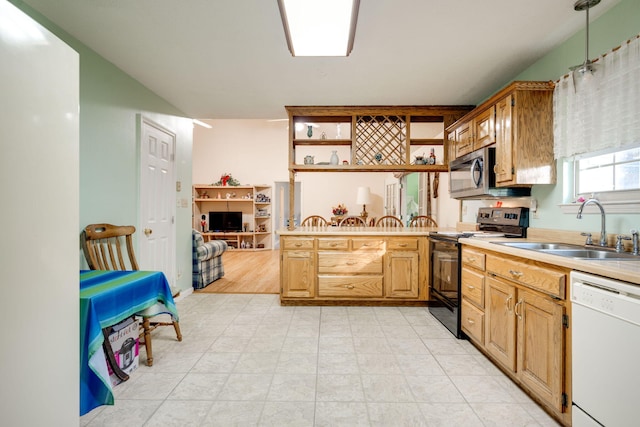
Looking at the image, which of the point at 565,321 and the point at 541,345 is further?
the point at 541,345

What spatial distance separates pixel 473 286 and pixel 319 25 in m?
2.08

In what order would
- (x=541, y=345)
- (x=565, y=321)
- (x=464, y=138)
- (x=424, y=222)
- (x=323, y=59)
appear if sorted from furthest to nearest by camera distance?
(x=424, y=222) → (x=464, y=138) → (x=323, y=59) → (x=541, y=345) → (x=565, y=321)

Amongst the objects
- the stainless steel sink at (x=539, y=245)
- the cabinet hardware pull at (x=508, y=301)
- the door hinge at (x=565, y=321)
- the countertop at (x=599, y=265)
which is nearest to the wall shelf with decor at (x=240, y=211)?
the stainless steel sink at (x=539, y=245)

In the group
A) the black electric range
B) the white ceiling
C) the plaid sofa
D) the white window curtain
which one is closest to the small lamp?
the plaid sofa

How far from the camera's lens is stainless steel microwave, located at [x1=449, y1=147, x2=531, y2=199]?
2607 mm

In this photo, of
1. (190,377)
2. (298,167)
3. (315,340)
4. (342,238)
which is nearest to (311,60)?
(298,167)

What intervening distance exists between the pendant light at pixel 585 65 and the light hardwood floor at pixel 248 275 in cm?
362

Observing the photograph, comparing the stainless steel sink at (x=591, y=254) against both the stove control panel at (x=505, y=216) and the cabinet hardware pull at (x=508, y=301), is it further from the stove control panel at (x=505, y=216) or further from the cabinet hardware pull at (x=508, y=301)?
the stove control panel at (x=505, y=216)

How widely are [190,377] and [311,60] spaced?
2527 mm

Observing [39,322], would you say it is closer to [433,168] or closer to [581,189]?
[581,189]

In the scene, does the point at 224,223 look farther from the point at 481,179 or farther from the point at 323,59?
the point at 481,179

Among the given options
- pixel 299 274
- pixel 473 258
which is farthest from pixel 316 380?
pixel 299 274

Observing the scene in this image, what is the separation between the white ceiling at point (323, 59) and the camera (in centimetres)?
192

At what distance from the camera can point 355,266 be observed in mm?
3395
